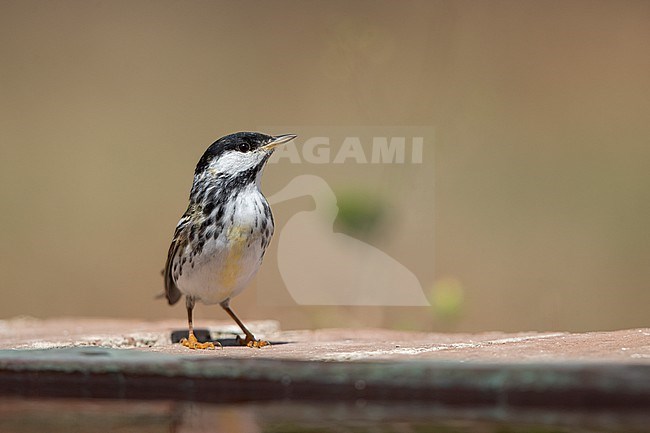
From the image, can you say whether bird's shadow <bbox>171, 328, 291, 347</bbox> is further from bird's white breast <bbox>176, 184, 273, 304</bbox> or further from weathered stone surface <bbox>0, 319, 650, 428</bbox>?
weathered stone surface <bbox>0, 319, 650, 428</bbox>

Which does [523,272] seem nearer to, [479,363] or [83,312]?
[83,312]

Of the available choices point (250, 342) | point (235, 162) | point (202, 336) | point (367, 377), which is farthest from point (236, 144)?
point (367, 377)

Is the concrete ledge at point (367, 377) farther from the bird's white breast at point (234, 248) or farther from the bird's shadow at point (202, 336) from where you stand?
the bird's shadow at point (202, 336)

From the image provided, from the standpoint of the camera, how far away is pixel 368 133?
6.83m

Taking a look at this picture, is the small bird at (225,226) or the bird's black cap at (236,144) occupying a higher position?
the bird's black cap at (236,144)

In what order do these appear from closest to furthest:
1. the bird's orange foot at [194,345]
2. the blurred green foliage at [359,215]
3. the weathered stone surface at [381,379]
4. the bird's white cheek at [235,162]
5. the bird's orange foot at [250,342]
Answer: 1. the weathered stone surface at [381,379]
2. the bird's orange foot at [194,345]
3. the bird's orange foot at [250,342]
4. the bird's white cheek at [235,162]
5. the blurred green foliage at [359,215]

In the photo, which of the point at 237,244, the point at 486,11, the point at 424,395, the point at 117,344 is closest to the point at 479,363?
the point at 424,395

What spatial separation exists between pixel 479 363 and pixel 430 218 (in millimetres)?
4796

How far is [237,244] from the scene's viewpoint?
363 centimetres

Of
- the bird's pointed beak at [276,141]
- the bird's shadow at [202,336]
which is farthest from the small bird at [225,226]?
the bird's shadow at [202,336]

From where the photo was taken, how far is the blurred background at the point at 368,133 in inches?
249

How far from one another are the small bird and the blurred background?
1752 mm

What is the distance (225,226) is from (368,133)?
3307 millimetres

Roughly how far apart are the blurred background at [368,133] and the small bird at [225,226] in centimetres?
175
